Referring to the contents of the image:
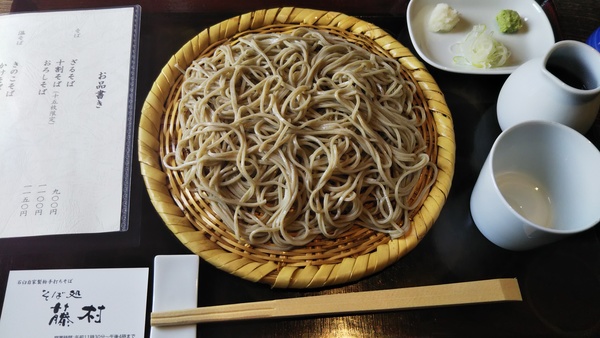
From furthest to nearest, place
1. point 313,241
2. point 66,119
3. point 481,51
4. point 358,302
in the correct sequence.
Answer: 1. point 481,51
2. point 66,119
3. point 313,241
4. point 358,302

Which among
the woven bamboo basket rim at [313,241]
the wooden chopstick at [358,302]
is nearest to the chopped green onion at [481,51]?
the woven bamboo basket rim at [313,241]

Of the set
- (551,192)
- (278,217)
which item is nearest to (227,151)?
(278,217)

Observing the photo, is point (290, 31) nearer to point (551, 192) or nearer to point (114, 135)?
point (114, 135)

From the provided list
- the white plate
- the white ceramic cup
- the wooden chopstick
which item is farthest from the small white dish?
the white plate

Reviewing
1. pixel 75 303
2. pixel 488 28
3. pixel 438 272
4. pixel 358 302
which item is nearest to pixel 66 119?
pixel 75 303

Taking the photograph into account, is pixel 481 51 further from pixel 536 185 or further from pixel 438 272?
pixel 438 272
